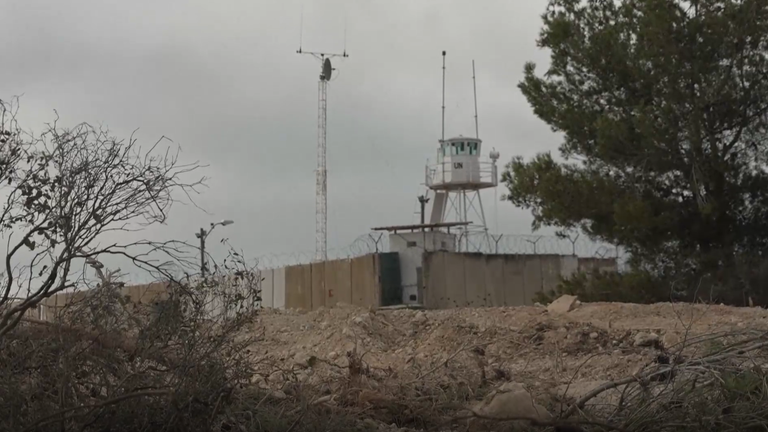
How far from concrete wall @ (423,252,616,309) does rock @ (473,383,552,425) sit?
48.7ft

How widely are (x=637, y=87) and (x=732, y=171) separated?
2.42 m

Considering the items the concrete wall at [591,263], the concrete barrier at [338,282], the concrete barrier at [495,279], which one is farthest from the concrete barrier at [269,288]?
the concrete wall at [591,263]

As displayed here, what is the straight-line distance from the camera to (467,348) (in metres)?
11.3

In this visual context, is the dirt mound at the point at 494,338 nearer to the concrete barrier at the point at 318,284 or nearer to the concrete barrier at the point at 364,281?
the concrete barrier at the point at 364,281

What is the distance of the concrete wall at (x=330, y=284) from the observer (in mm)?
23156

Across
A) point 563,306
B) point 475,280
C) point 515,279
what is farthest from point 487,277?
point 563,306

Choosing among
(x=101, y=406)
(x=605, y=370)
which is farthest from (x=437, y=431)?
(x=605, y=370)

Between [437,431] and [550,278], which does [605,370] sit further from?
[550,278]

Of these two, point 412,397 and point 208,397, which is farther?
point 412,397

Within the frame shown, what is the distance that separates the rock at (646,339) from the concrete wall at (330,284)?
34.7 feet

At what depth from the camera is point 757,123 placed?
18.5m

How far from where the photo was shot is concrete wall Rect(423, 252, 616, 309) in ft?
75.0

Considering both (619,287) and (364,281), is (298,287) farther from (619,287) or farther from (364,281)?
(619,287)

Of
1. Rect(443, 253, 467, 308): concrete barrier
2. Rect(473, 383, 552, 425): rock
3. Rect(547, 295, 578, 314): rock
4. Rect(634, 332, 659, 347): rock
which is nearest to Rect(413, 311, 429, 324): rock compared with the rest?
Rect(547, 295, 578, 314): rock
